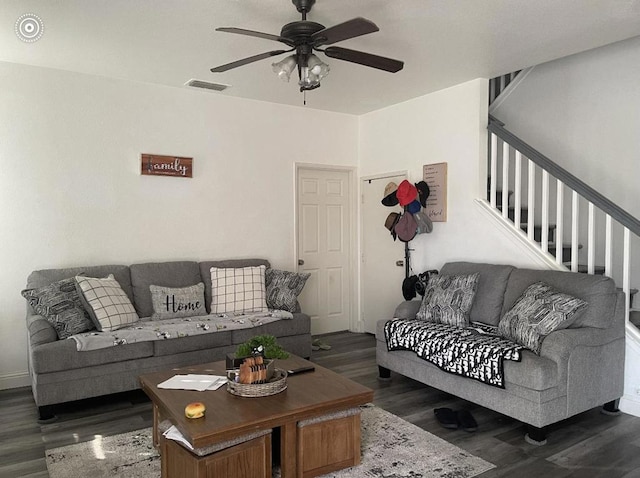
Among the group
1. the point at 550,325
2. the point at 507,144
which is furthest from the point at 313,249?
the point at 550,325

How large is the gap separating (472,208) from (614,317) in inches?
63.7

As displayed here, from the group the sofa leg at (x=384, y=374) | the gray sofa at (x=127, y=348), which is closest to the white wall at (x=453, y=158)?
the sofa leg at (x=384, y=374)

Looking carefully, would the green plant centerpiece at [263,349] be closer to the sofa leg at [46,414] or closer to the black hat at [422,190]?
the sofa leg at [46,414]

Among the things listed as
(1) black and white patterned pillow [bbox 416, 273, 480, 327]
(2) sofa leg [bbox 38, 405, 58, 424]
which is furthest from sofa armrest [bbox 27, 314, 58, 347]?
(1) black and white patterned pillow [bbox 416, 273, 480, 327]

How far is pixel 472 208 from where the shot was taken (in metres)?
4.54

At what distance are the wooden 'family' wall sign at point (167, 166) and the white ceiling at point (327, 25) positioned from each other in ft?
2.34

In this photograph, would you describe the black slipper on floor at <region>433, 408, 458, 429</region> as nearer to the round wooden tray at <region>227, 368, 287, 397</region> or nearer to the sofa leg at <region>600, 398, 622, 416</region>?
the sofa leg at <region>600, 398, 622, 416</region>

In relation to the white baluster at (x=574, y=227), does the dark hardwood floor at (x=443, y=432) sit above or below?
below

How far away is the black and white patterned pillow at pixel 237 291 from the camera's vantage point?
14.6 ft

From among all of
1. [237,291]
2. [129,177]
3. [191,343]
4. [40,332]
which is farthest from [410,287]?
[40,332]

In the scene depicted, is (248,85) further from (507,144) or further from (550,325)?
(550,325)

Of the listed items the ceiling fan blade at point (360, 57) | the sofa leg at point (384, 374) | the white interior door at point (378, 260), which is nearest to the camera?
the ceiling fan blade at point (360, 57)

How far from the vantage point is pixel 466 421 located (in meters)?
3.14

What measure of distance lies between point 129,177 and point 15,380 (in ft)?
6.49
